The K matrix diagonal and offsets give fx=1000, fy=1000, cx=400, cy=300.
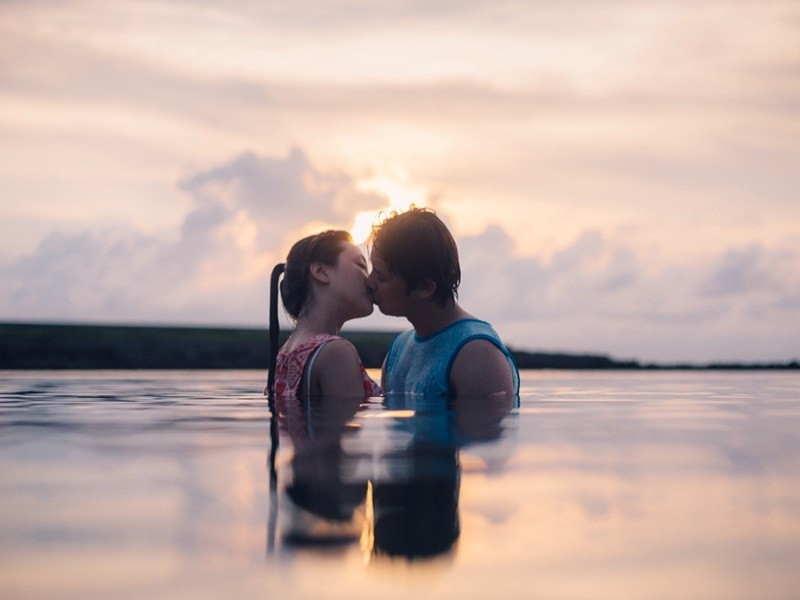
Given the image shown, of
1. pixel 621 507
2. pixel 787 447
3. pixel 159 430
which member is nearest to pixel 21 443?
pixel 159 430

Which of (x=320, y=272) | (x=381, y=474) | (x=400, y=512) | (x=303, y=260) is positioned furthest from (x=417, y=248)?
(x=400, y=512)

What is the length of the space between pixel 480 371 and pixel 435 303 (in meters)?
0.54

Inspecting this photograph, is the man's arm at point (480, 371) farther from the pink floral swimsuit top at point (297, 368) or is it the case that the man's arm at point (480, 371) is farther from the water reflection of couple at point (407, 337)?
the pink floral swimsuit top at point (297, 368)

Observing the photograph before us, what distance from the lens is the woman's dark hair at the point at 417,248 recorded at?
6223mm

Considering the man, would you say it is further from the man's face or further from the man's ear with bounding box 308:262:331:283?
the man's ear with bounding box 308:262:331:283

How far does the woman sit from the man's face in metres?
0.10

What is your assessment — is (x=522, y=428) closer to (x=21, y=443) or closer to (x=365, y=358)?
(x=21, y=443)

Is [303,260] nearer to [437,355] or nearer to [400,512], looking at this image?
[437,355]

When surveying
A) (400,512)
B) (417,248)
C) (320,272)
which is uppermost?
(417,248)

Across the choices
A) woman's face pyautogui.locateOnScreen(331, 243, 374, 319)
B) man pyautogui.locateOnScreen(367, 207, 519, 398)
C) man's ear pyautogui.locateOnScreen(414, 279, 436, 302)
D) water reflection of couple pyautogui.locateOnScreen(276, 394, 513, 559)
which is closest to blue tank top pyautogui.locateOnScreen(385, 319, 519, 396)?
man pyautogui.locateOnScreen(367, 207, 519, 398)

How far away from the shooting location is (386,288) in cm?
633

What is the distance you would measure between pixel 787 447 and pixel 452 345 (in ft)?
7.84

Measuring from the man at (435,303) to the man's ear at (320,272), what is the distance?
0.91 feet

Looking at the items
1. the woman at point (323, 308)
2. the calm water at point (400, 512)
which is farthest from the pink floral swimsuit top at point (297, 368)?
the calm water at point (400, 512)
